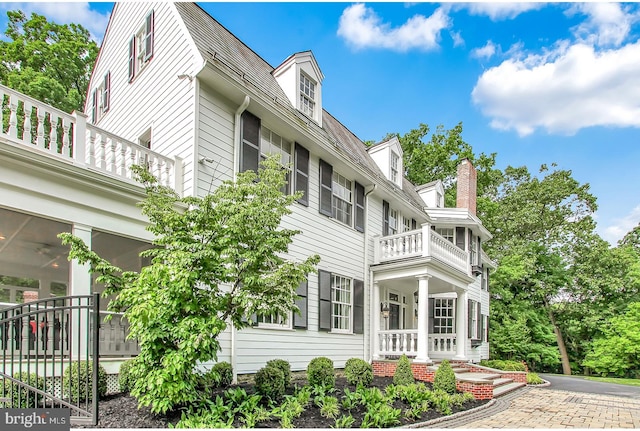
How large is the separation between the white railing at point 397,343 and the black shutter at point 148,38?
1010 cm

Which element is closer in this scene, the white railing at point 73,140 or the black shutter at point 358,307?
the white railing at point 73,140

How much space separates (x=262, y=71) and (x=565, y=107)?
11.5 m

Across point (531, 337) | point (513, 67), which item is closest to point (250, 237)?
point (513, 67)

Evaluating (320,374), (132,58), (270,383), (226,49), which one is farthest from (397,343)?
(132,58)

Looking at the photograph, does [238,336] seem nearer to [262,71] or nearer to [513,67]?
[262,71]

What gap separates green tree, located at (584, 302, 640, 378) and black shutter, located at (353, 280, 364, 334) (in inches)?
685

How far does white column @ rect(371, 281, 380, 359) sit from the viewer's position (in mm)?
12867

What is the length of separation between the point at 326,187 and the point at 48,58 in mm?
15499

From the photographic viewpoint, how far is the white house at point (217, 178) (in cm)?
663

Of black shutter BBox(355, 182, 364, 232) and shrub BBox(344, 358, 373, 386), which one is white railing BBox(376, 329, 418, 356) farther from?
black shutter BBox(355, 182, 364, 232)

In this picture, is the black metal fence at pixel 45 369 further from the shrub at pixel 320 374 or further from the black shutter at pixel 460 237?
the black shutter at pixel 460 237

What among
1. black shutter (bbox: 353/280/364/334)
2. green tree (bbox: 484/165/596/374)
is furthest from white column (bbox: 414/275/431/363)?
green tree (bbox: 484/165/596/374)

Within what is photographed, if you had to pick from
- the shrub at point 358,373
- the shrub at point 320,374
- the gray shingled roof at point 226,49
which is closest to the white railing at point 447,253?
the gray shingled roof at point 226,49

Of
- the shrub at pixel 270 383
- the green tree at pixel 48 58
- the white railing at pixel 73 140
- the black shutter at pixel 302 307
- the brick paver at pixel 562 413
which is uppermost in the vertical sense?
the green tree at pixel 48 58
